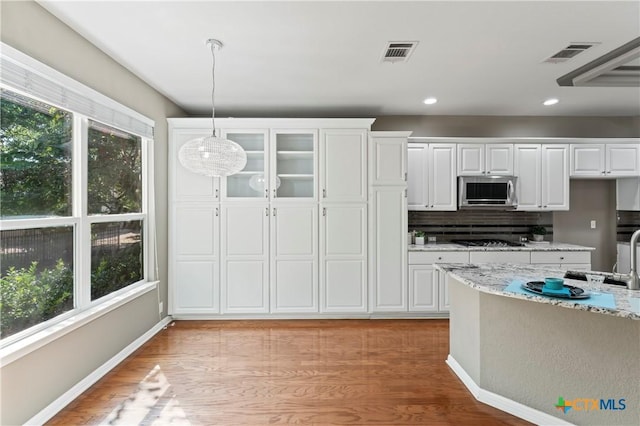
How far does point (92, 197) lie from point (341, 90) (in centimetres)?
254

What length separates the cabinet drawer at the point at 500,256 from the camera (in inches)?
147

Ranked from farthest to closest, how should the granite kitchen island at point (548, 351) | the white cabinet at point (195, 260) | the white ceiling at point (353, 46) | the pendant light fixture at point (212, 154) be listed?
the white cabinet at point (195, 260) → the pendant light fixture at point (212, 154) → the white ceiling at point (353, 46) → the granite kitchen island at point (548, 351)

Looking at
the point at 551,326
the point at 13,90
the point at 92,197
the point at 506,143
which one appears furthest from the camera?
the point at 506,143

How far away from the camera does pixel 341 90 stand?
3.35 meters

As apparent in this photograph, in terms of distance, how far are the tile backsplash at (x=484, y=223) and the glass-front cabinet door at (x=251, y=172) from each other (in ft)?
7.45

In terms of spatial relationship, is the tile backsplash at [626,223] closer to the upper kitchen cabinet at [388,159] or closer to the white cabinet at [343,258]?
the upper kitchen cabinet at [388,159]

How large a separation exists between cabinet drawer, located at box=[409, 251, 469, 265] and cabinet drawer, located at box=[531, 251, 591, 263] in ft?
2.74

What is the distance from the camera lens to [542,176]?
403 centimetres

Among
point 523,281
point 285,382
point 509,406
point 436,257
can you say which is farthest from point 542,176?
point 285,382

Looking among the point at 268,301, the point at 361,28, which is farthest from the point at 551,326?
the point at 268,301

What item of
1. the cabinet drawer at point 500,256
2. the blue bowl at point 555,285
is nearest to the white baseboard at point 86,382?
the blue bowl at point 555,285

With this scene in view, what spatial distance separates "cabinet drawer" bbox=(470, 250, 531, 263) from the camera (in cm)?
373

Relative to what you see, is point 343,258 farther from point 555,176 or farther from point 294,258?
point 555,176

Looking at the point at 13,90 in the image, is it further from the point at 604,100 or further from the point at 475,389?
the point at 604,100
